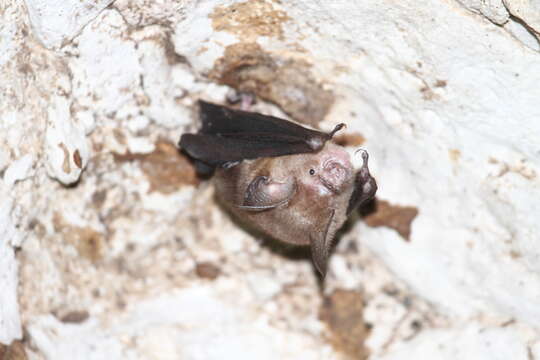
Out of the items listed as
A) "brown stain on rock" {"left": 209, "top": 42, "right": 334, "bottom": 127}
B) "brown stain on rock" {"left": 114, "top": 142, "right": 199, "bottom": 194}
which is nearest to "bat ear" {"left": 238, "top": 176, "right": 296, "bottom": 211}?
"brown stain on rock" {"left": 209, "top": 42, "right": 334, "bottom": 127}

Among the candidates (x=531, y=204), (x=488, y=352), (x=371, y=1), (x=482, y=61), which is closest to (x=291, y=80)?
(x=371, y=1)

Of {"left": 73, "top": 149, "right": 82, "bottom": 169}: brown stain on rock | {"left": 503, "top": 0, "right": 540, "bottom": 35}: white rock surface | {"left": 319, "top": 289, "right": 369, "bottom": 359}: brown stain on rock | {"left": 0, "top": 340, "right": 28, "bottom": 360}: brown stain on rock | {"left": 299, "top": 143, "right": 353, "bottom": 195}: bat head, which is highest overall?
{"left": 503, "top": 0, "right": 540, "bottom": 35}: white rock surface

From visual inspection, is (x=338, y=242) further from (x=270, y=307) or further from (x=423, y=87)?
(x=423, y=87)

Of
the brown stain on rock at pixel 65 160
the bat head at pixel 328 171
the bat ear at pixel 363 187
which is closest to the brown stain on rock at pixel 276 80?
the bat head at pixel 328 171

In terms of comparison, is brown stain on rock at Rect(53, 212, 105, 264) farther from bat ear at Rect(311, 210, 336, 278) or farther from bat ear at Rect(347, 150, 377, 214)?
bat ear at Rect(347, 150, 377, 214)

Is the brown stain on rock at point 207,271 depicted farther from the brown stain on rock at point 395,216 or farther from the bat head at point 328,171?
the brown stain on rock at point 395,216

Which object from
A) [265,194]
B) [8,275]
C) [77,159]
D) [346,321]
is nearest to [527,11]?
[265,194]

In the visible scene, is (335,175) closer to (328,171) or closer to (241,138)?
(328,171)
